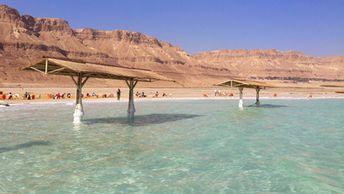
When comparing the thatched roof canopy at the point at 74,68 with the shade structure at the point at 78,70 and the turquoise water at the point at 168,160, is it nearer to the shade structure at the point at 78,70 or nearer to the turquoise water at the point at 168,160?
the shade structure at the point at 78,70

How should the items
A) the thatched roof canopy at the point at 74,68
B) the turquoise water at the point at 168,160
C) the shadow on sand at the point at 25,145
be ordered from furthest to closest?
1. the thatched roof canopy at the point at 74,68
2. the shadow on sand at the point at 25,145
3. the turquoise water at the point at 168,160

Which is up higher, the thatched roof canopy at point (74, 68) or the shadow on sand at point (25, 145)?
the thatched roof canopy at point (74, 68)

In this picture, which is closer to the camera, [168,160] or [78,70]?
[168,160]

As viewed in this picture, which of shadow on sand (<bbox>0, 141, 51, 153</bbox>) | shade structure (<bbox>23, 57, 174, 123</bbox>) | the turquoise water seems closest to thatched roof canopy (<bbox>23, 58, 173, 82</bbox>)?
shade structure (<bbox>23, 57, 174, 123</bbox>)

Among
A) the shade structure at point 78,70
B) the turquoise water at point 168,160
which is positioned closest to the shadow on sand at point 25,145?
the turquoise water at point 168,160

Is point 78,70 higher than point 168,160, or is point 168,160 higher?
point 78,70

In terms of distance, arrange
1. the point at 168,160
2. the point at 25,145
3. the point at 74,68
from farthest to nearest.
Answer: the point at 74,68 → the point at 25,145 → the point at 168,160

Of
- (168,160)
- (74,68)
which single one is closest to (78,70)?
(74,68)

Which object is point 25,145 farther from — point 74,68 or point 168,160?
point 168,160

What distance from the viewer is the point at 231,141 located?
16.2 meters

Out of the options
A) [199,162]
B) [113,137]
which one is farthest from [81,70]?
[199,162]

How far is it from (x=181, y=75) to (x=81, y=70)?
163513mm

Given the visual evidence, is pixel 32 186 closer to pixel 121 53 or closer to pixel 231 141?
pixel 231 141

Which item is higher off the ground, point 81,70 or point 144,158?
point 81,70
